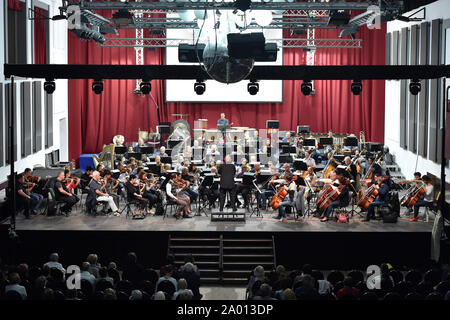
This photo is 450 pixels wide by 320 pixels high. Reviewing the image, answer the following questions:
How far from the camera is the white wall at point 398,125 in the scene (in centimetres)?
1652

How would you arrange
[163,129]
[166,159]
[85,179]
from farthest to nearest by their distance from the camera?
[163,129]
[166,159]
[85,179]

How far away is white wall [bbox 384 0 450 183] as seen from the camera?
16.5 meters

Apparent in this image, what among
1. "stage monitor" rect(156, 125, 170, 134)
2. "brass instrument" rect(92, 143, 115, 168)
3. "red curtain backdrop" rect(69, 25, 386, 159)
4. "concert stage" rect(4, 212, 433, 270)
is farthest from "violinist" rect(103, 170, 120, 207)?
"red curtain backdrop" rect(69, 25, 386, 159)

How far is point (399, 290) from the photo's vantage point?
847cm

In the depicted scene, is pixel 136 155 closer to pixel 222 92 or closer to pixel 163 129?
pixel 163 129

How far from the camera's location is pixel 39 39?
1911 cm

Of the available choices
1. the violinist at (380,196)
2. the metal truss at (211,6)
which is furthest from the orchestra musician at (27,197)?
the violinist at (380,196)

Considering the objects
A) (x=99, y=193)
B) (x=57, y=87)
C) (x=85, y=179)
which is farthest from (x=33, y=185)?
(x=57, y=87)

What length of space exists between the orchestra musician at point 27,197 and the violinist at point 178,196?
297 centimetres

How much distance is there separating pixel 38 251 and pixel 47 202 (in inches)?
64.2

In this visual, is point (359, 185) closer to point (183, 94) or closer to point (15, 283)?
point (15, 283)

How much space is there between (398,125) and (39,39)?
11833 millimetres

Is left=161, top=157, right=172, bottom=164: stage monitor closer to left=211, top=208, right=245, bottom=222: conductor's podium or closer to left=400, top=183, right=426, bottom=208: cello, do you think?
left=211, top=208, right=245, bottom=222: conductor's podium

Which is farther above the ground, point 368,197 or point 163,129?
point 163,129
